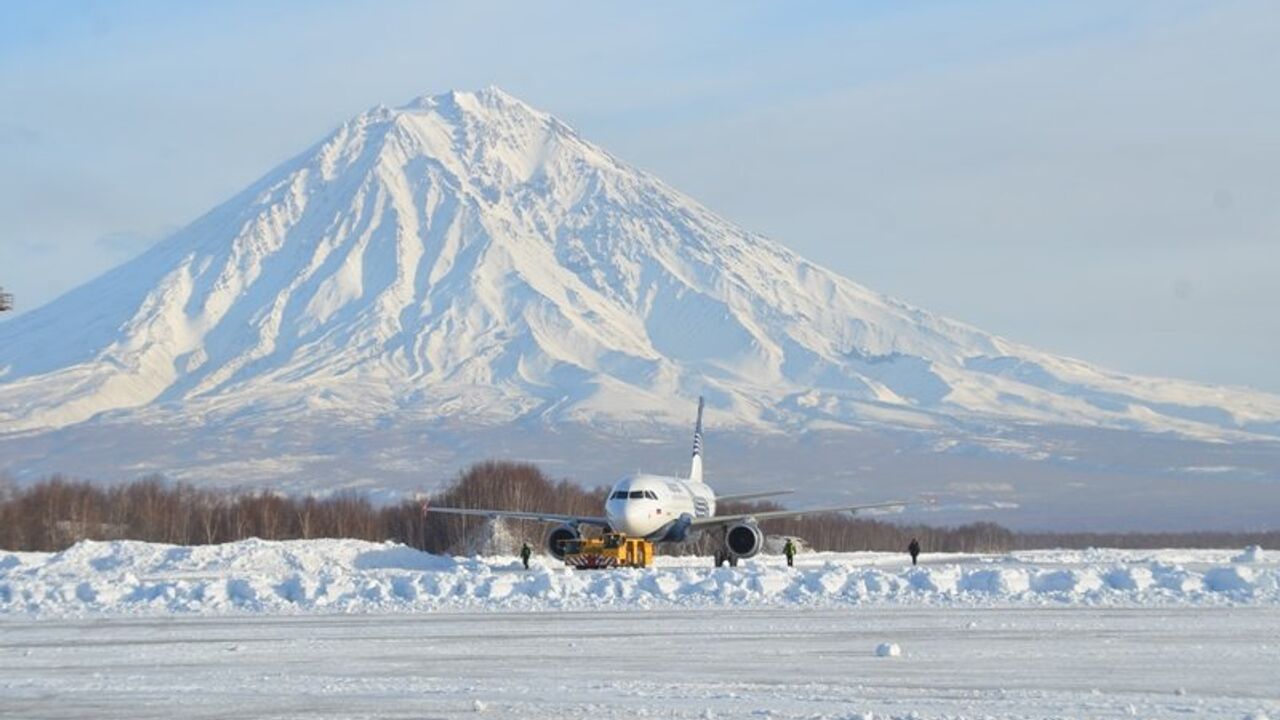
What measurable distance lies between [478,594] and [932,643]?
15059mm

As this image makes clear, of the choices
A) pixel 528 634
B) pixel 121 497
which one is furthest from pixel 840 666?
pixel 121 497

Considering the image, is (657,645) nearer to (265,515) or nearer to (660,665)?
(660,665)

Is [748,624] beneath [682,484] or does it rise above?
beneath

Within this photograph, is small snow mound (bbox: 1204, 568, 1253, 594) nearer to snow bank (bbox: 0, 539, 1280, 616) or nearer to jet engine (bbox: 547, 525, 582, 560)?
snow bank (bbox: 0, 539, 1280, 616)

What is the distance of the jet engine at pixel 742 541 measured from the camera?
2399 inches

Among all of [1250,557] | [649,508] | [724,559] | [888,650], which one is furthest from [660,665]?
[1250,557]

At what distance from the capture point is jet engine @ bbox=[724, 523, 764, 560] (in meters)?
60.9

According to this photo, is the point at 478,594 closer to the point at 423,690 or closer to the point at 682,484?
the point at 423,690

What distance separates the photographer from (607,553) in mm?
56750

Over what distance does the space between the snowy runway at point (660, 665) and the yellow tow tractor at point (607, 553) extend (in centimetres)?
2033

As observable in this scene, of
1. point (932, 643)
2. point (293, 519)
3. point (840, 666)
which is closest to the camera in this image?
point (840, 666)

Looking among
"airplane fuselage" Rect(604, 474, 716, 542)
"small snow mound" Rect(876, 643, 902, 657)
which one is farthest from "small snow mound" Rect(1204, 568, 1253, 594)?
"airplane fuselage" Rect(604, 474, 716, 542)

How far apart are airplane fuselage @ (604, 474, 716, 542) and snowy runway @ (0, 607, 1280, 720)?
2239 centimetres

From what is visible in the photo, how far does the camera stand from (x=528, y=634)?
31.6 meters
